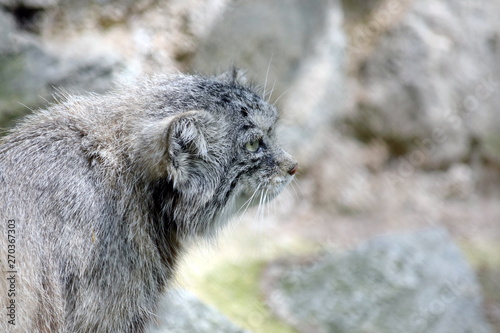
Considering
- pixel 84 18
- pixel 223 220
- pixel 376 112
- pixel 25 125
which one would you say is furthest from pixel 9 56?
pixel 376 112

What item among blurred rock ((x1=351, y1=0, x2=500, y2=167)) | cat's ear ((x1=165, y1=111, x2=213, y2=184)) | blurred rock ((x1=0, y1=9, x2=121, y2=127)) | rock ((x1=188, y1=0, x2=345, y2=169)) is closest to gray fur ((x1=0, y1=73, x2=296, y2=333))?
cat's ear ((x1=165, y1=111, x2=213, y2=184))

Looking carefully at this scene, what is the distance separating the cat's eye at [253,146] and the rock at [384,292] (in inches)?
65.1

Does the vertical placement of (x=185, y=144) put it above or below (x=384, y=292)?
above

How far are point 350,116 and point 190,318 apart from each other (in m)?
2.88

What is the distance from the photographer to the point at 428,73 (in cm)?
550

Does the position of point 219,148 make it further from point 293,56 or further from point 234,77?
point 293,56

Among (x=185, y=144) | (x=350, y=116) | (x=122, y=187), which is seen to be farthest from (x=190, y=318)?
(x=350, y=116)

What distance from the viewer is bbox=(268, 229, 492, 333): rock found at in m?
4.36

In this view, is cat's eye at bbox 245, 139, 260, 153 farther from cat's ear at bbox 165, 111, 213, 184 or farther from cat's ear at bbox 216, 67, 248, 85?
cat's ear at bbox 216, 67, 248, 85

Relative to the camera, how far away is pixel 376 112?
18.2 feet

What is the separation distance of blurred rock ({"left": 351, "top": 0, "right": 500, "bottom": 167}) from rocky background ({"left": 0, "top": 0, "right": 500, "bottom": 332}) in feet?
0.04

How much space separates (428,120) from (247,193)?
302 centimetres

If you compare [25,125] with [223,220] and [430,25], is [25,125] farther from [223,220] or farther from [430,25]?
[430,25]

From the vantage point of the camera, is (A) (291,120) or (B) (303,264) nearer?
(B) (303,264)
